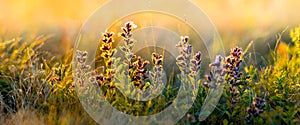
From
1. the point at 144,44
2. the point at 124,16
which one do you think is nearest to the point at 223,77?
the point at 144,44

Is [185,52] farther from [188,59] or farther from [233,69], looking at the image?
[233,69]

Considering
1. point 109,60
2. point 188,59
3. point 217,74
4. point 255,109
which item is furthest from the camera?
point 109,60

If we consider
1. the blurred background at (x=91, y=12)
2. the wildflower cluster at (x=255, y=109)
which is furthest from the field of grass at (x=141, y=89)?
the blurred background at (x=91, y=12)

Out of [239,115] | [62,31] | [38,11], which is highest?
[38,11]

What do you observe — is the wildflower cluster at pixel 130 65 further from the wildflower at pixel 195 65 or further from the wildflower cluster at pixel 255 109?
the wildflower cluster at pixel 255 109

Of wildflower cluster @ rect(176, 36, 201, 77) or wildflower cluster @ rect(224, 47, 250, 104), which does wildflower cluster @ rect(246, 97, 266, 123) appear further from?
wildflower cluster @ rect(176, 36, 201, 77)

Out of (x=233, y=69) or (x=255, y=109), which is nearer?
(x=255, y=109)

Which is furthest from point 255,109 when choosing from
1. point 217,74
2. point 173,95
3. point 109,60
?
point 109,60

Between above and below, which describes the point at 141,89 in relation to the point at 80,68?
below

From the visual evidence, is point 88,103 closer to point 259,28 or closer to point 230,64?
point 230,64
